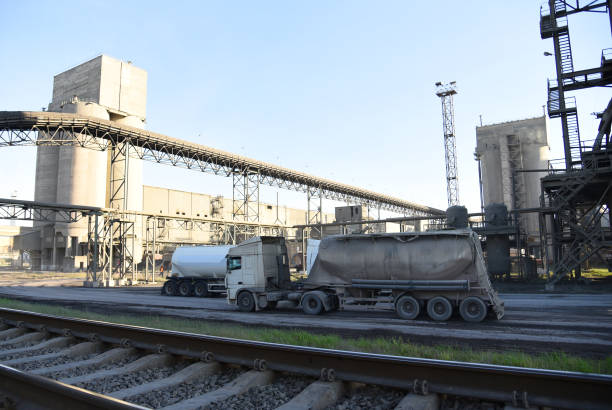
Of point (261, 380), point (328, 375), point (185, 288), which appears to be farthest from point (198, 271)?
point (328, 375)

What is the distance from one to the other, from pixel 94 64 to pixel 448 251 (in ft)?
187

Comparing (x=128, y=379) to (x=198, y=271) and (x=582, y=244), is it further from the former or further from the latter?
(x=582, y=244)

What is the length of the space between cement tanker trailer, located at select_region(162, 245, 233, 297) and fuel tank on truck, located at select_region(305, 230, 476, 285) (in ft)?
31.9

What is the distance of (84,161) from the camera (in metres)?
51.5

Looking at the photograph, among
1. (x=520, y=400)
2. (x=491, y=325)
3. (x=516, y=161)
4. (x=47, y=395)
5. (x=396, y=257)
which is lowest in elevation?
(x=491, y=325)

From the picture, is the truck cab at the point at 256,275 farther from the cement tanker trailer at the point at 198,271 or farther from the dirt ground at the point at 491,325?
the cement tanker trailer at the point at 198,271

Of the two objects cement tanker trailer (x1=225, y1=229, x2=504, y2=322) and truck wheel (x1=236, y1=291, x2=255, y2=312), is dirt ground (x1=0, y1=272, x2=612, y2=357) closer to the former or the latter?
truck wheel (x1=236, y1=291, x2=255, y2=312)

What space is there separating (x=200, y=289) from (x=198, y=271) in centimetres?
113

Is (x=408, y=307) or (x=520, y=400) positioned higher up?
(x=520, y=400)

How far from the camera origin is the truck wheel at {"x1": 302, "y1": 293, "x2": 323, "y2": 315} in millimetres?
15289

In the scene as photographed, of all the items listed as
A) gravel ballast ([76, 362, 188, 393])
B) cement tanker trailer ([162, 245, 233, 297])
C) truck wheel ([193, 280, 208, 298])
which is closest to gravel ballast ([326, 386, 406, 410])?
gravel ballast ([76, 362, 188, 393])

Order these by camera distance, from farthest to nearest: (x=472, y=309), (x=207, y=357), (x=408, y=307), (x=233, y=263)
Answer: (x=233, y=263) < (x=408, y=307) < (x=472, y=309) < (x=207, y=357)

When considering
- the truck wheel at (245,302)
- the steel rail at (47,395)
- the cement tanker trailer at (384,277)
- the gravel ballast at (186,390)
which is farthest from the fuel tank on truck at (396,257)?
the steel rail at (47,395)

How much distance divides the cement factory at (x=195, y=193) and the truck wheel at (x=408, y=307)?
15.3 metres
